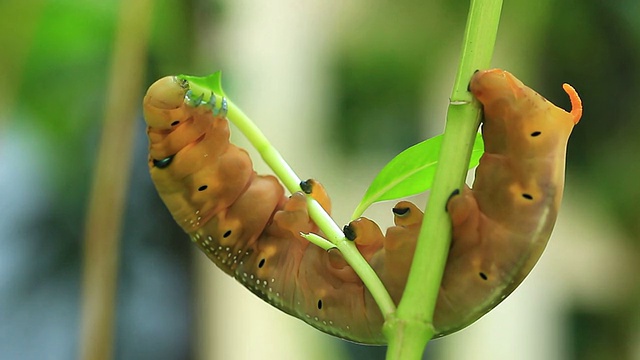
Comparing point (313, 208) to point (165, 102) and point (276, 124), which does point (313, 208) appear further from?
point (276, 124)

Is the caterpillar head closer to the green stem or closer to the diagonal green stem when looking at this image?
the diagonal green stem

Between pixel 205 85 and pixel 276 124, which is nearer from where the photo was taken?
pixel 205 85

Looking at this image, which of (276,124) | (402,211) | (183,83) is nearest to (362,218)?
(402,211)

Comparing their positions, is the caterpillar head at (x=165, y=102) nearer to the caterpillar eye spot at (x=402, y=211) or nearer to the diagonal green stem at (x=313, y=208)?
the diagonal green stem at (x=313, y=208)

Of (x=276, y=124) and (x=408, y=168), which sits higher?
(x=276, y=124)

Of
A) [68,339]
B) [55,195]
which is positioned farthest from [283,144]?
[68,339]

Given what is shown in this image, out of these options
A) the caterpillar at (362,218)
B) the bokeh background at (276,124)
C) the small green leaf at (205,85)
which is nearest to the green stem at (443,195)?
the caterpillar at (362,218)

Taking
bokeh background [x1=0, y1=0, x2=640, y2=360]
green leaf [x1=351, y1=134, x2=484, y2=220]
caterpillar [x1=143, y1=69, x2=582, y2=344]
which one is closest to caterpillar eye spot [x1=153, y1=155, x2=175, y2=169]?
caterpillar [x1=143, y1=69, x2=582, y2=344]
